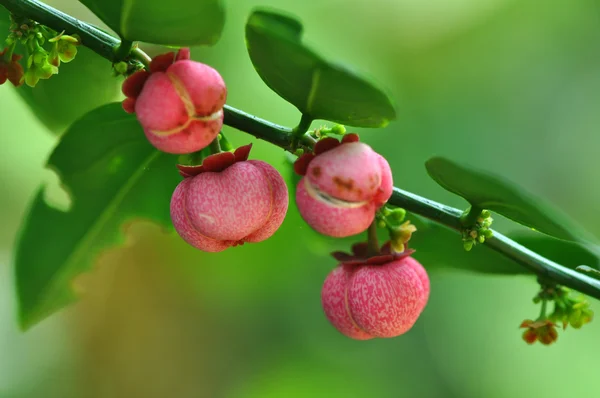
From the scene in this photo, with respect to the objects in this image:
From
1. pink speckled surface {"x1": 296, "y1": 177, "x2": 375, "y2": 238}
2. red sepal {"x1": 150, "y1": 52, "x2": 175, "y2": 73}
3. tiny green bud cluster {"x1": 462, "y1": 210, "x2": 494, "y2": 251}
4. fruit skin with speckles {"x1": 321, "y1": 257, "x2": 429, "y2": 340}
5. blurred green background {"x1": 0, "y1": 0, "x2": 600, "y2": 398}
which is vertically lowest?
blurred green background {"x1": 0, "y1": 0, "x2": 600, "y2": 398}

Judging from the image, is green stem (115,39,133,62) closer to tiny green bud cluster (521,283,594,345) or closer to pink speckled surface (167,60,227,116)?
pink speckled surface (167,60,227,116)

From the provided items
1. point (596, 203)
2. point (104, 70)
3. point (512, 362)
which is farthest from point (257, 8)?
point (596, 203)

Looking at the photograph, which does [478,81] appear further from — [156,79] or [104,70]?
[156,79]

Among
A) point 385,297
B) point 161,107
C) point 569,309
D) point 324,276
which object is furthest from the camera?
point 324,276

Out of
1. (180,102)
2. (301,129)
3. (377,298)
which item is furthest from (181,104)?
(377,298)

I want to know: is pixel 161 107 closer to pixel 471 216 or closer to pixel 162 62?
pixel 162 62

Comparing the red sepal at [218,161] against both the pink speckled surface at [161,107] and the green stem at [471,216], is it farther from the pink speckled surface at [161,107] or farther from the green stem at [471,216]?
the green stem at [471,216]

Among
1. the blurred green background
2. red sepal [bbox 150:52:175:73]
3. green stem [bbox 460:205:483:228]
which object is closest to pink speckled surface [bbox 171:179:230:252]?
red sepal [bbox 150:52:175:73]
